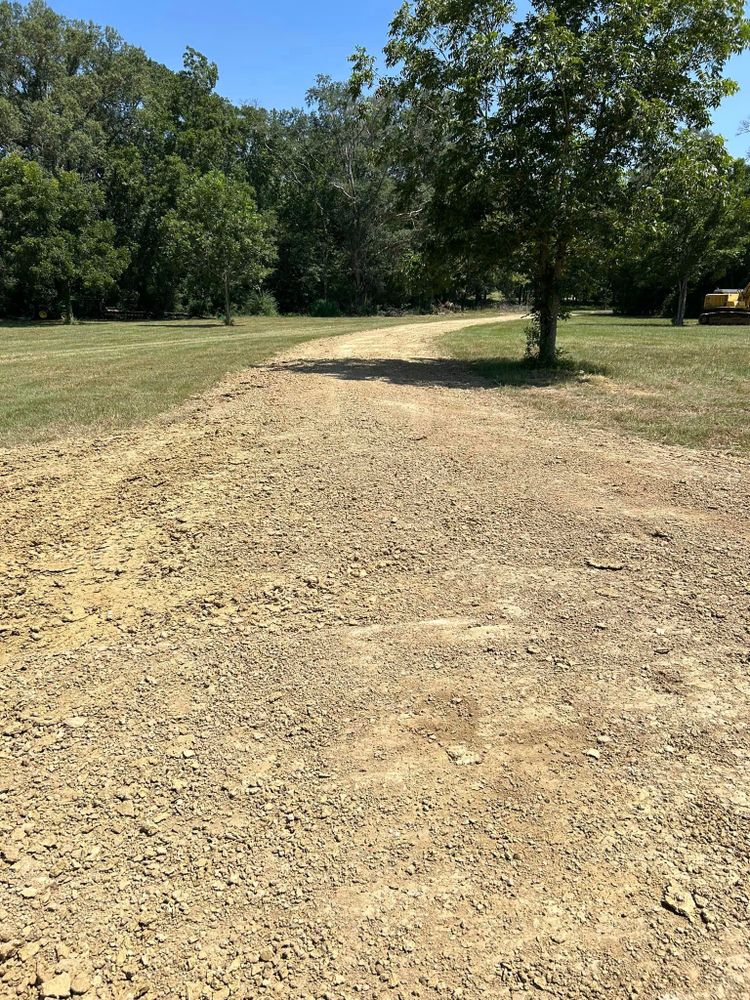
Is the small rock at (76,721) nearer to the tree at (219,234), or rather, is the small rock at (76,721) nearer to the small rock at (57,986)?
the small rock at (57,986)

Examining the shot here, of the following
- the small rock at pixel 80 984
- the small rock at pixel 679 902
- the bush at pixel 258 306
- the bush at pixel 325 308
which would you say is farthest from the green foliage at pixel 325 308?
the small rock at pixel 80 984

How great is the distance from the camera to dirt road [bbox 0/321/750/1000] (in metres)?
2.05

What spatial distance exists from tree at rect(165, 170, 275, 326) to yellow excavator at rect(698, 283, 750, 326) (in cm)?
2093

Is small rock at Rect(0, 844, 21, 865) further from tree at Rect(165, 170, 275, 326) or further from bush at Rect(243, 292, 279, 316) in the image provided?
bush at Rect(243, 292, 279, 316)

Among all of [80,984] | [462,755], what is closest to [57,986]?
[80,984]

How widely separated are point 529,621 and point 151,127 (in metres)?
52.7

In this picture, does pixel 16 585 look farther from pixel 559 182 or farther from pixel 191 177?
pixel 191 177

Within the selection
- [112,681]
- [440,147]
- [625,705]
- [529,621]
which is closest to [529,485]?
[529,621]

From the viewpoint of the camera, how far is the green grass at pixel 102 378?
8617 mm

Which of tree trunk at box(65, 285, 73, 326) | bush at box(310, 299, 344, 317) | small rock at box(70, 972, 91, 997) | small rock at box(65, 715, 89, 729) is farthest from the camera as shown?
bush at box(310, 299, 344, 317)

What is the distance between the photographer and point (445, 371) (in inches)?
523

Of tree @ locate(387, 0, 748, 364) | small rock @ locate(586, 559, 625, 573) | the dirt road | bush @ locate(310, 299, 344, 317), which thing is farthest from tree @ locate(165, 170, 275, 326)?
small rock @ locate(586, 559, 625, 573)

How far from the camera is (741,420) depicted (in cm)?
830

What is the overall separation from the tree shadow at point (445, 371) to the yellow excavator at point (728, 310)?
21197 millimetres
